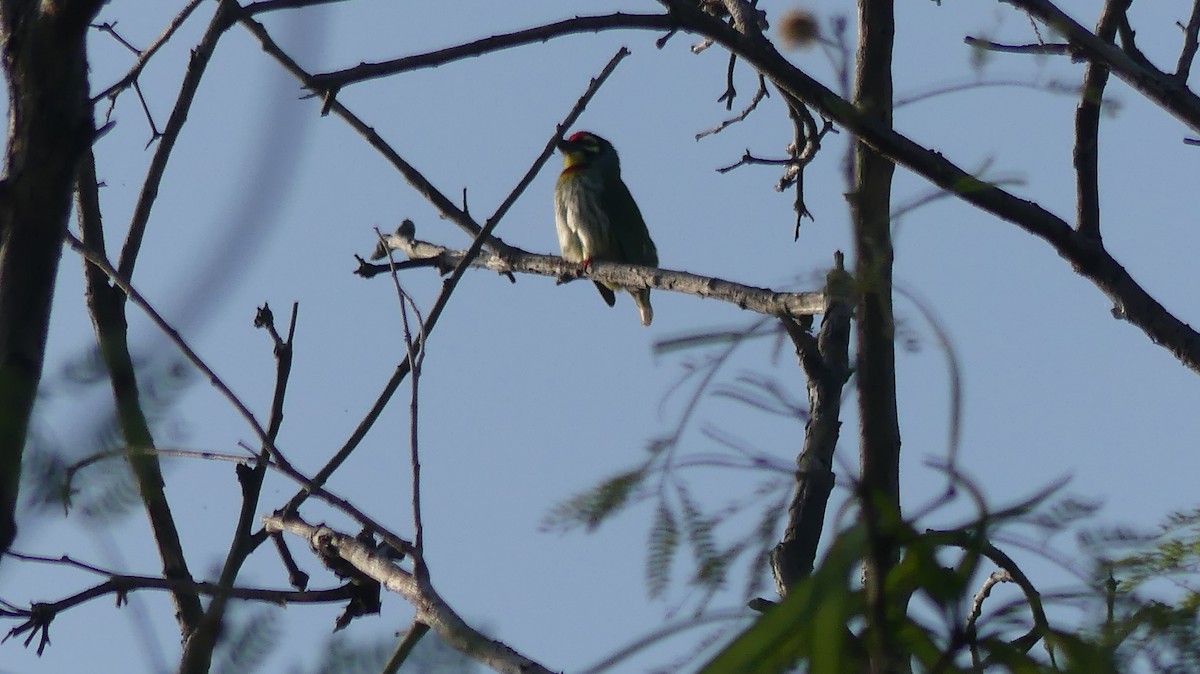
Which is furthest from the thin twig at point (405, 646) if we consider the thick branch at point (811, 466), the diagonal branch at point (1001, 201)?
the diagonal branch at point (1001, 201)

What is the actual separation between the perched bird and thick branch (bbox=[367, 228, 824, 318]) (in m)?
4.25

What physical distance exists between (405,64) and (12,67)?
154 cm

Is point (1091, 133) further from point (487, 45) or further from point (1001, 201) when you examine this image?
point (487, 45)

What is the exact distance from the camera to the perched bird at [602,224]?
1088 centimetres

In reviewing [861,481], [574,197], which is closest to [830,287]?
[861,481]

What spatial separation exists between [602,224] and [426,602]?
855 cm

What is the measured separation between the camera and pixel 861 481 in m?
1.10

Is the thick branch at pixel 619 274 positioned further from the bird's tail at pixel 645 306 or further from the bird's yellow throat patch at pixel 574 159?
the bird's yellow throat patch at pixel 574 159

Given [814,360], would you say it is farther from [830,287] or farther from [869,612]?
[869,612]

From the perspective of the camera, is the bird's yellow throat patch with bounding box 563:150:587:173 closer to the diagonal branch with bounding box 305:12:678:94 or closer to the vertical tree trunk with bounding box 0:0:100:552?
the diagonal branch with bounding box 305:12:678:94

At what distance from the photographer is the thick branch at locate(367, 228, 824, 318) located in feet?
13.1

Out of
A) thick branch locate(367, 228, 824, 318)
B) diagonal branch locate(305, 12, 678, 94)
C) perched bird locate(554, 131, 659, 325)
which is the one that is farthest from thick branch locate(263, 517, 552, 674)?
perched bird locate(554, 131, 659, 325)

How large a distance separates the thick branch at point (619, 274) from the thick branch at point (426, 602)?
1.39 m

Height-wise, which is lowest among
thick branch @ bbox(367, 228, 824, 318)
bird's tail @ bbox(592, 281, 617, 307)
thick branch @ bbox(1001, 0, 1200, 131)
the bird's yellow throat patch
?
thick branch @ bbox(1001, 0, 1200, 131)
